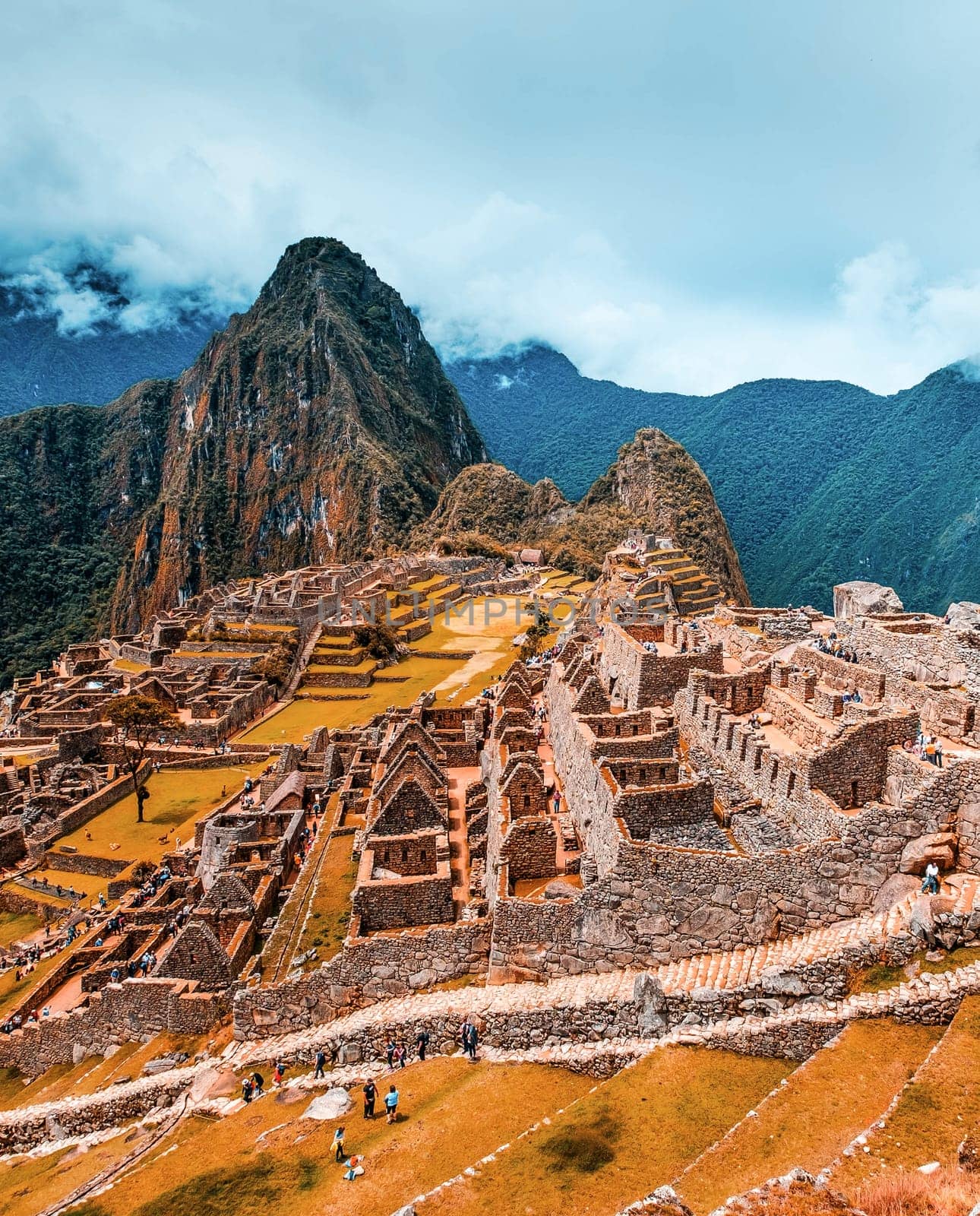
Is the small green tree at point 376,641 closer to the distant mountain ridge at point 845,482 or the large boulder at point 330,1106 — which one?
the distant mountain ridge at point 845,482

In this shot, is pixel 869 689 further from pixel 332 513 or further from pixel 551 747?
pixel 332 513

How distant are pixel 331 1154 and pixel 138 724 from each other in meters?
30.6

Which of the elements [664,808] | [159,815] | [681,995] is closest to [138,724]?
[159,815]

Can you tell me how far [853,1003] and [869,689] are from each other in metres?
6.94

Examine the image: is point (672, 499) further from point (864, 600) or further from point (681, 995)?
point (681, 995)

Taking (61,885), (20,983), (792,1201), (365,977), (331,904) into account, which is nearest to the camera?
(792,1201)

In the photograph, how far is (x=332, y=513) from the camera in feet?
640

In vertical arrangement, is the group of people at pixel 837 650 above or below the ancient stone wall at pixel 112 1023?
above

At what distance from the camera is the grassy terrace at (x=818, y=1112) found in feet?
26.6

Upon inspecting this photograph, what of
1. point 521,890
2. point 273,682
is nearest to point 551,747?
point 521,890

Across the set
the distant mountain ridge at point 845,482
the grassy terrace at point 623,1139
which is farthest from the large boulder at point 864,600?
the grassy terrace at point 623,1139

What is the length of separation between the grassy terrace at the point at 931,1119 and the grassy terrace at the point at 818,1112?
0.55 meters

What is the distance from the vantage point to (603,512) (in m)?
126

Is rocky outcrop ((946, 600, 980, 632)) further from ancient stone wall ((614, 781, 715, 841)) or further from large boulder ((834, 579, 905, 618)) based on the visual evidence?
ancient stone wall ((614, 781, 715, 841))
